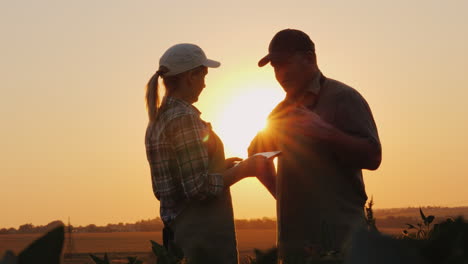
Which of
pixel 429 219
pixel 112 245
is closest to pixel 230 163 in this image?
pixel 429 219

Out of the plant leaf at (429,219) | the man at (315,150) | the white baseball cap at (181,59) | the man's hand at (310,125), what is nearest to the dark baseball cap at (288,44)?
the man at (315,150)

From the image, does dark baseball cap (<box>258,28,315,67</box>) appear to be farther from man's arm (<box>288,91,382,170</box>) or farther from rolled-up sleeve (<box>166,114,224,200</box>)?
rolled-up sleeve (<box>166,114,224,200</box>)

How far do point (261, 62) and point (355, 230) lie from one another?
4305 millimetres

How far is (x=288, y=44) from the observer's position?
447 cm

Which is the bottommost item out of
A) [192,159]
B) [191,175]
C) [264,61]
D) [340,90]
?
[191,175]

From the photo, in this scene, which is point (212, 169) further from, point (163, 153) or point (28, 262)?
point (28, 262)

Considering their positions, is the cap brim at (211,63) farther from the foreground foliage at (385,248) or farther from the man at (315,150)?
the foreground foliage at (385,248)

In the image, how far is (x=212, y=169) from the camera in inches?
165

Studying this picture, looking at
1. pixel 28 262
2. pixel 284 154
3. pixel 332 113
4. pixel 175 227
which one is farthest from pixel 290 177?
pixel 28 262

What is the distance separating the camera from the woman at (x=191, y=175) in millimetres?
3992

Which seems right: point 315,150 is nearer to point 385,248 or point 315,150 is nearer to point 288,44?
point 288,44

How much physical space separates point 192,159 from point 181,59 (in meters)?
0.85

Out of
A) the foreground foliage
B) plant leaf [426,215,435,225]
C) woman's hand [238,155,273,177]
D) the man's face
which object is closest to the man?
the man's face

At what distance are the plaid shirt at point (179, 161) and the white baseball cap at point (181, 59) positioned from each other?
39 centimetres
